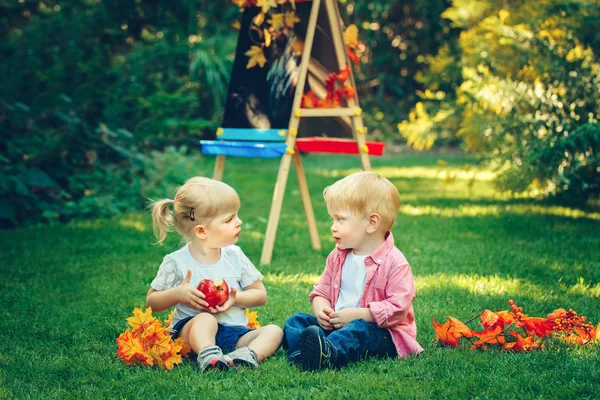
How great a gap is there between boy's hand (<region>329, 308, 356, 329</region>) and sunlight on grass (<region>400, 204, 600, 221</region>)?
3.68m

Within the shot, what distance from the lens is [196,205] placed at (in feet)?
9.68

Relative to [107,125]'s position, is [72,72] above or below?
above

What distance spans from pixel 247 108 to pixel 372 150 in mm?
957

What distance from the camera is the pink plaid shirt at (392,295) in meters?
2.82

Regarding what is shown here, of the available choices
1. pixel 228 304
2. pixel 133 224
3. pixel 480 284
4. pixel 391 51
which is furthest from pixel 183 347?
pixel 391 51

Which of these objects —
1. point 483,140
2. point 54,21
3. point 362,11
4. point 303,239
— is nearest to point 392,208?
point 303,239

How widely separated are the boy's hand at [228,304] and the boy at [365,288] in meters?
0.26

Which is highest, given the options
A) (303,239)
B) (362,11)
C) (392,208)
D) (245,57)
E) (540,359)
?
(362,11)

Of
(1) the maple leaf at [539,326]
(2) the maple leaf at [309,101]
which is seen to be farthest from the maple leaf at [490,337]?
(2) the maple leaf at [309,101]

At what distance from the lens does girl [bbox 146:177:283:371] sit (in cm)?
289

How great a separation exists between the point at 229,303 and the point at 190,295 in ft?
0.55

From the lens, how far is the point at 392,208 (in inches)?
115

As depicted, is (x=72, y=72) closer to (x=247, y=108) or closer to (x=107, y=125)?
(x=107, y=125)

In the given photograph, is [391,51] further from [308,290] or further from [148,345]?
[148,345]
